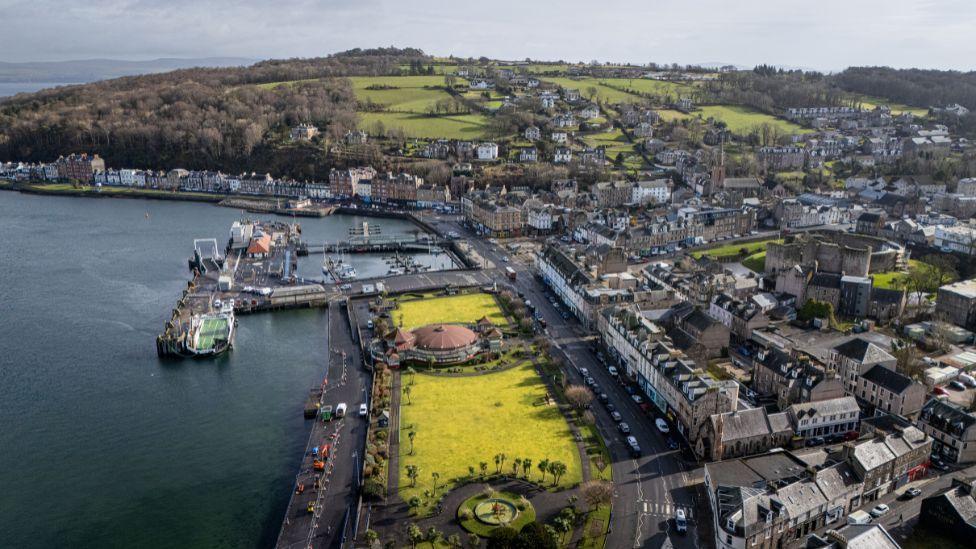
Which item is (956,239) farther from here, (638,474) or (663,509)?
(663,509)

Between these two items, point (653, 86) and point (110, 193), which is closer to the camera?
point (110, 193)


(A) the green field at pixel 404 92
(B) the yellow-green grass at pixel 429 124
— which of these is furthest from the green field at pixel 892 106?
(A) the green field at pixel 404 92

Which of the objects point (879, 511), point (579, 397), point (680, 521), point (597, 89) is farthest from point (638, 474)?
point (597, 89)

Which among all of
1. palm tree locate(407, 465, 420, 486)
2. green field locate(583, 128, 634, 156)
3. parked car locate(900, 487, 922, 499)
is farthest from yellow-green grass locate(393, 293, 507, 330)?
green field locate(583, 128, 634, 156)

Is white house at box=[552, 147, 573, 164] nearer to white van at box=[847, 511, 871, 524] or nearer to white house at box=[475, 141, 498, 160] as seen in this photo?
white house at box=[475, 141, 498, 160]

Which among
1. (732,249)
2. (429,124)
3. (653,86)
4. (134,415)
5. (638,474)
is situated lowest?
(134,415)

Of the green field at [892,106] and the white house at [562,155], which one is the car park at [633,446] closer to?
the white house at [562,155]
